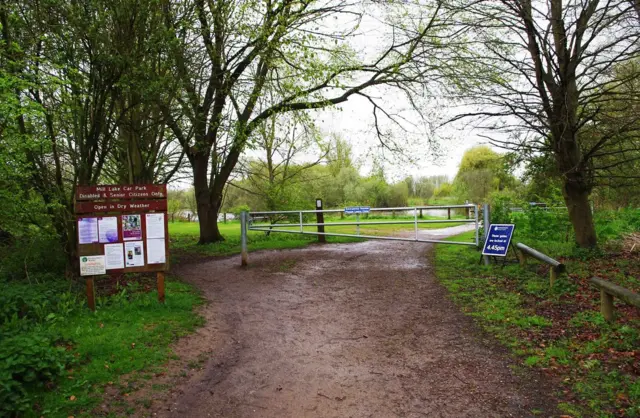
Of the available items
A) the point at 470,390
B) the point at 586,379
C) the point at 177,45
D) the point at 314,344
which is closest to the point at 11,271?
the point at 177,45

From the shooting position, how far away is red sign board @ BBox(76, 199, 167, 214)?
645 cm

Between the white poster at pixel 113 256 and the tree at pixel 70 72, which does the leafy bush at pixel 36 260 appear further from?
the white poster at pixel 113 256

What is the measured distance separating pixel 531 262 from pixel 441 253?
3137mm

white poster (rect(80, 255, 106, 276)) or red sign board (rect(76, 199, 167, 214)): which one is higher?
red sign board (rect(76, 199, 167, 214))

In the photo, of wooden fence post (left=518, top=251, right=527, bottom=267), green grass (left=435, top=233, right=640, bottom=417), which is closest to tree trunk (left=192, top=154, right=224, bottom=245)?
green grass (left=435, top=233, right=640, bottom=417)

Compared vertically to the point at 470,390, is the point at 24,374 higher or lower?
higher

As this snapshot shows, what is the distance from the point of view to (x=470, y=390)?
4055mm

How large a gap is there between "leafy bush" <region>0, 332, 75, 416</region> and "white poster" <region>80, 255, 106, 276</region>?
1764mm

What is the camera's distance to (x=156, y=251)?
22.1 feet

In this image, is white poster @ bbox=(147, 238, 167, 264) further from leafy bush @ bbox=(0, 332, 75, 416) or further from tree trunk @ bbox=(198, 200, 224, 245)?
tree trunk @ bbox=(198, 200, 224, 245)

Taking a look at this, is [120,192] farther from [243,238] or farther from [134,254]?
[243,238]

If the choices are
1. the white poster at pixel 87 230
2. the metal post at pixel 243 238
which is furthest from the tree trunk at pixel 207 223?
the white poster at pixel 87 230

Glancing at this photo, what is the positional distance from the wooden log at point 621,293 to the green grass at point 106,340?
5025 mm

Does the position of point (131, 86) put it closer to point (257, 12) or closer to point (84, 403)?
point (257, 12)
